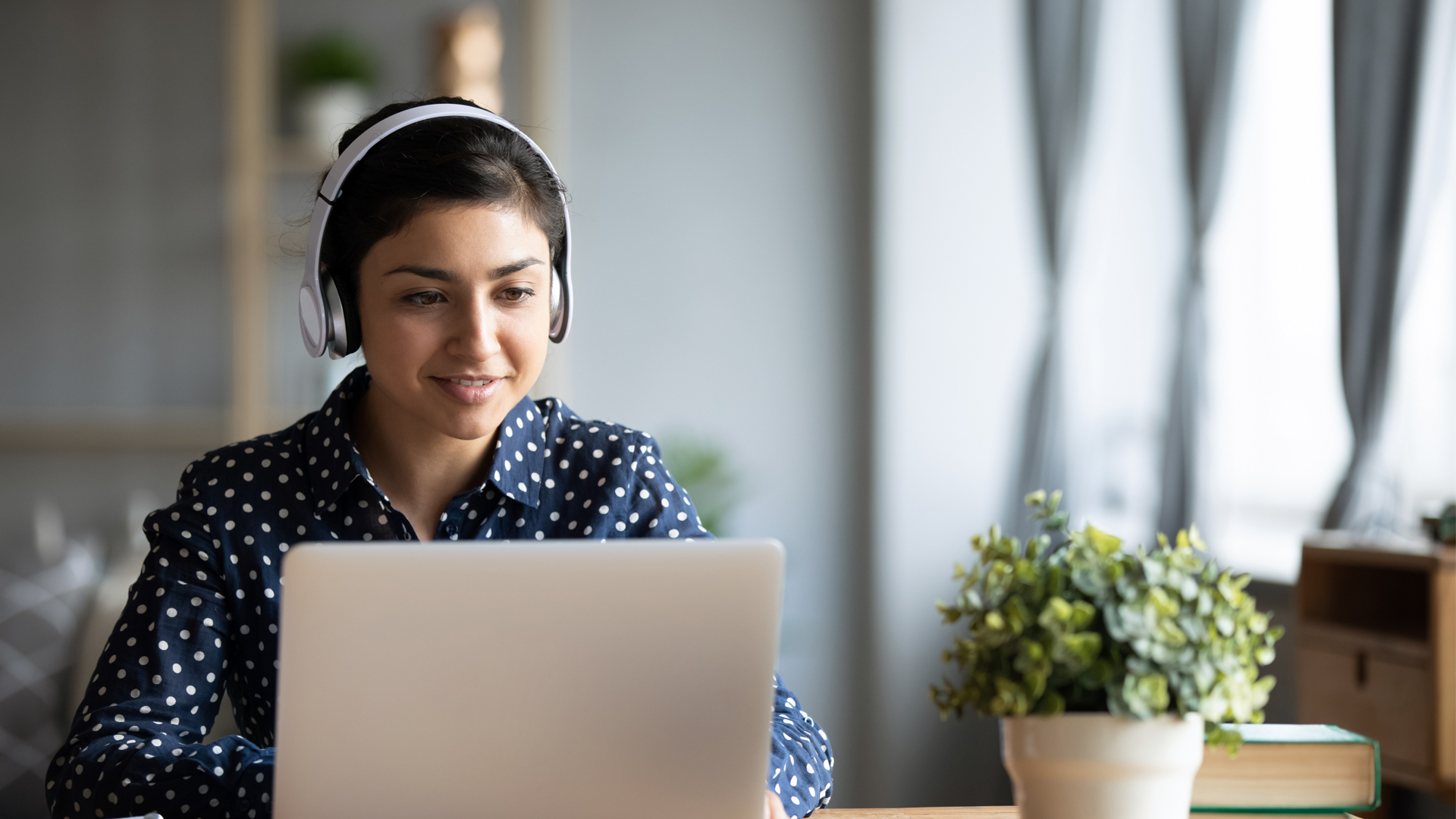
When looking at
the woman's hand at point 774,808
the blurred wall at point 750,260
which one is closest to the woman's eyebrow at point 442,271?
the woman's hand at point 774,808

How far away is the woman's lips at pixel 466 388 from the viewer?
1297 mm

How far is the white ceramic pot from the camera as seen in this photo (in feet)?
2.64

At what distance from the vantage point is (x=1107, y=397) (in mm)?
3383

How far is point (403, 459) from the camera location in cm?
139

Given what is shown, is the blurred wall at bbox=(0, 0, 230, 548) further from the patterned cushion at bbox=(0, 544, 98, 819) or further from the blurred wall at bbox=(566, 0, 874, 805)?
the blurred wall at bbox=(566, 0, 874, 805)

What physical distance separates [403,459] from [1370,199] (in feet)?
6.29

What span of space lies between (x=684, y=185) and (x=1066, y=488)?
1.39m

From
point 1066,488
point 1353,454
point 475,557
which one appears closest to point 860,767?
point 1066,488

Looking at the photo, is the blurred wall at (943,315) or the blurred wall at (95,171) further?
the blurred wall at (943,315)

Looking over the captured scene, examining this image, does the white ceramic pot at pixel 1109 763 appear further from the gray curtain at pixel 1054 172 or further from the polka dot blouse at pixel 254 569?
the gray curtain at pixel 1054 172

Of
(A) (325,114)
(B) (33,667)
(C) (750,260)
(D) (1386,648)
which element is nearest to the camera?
(D) (1386,648)

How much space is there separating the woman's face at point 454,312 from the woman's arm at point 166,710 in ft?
0.85

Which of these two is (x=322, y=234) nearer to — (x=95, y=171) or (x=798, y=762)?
(x=798, y=762)

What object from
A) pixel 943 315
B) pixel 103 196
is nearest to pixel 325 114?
pixel 103 196
